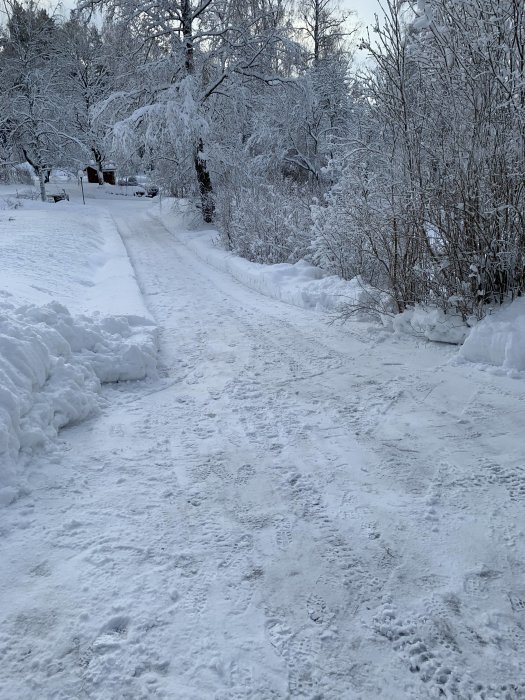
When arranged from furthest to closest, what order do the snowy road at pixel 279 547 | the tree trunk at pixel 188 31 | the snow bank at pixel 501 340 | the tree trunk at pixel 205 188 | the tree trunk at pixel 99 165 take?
the tree trunk at pixel 99 165 → the tree trunk at pixel 205 188 → the tree trunk at pixel 188 31 → the snow bank at pixel 501 340 → the snowy road at pixel 279 547

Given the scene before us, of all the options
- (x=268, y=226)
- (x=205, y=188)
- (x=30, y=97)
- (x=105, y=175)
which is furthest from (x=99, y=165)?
(x=268, y=226)

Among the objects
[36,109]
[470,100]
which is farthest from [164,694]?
[36,109]

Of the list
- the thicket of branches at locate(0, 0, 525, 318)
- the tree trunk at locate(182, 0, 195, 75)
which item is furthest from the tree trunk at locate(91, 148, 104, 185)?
the tree trunk at locate(182, 0, 195, 75)

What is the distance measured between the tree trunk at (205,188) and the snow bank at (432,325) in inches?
572

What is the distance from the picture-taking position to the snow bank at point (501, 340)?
4.94m

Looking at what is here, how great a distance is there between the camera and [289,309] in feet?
27.5

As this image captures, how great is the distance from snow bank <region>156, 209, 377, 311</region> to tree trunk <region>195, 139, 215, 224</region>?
6129mm

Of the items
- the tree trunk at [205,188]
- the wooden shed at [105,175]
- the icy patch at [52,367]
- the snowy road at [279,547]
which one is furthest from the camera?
the wooden shed at [105,175]

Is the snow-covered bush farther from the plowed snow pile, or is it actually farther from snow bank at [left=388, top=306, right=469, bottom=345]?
snow bank at [left=388, top=306, right=469, bottom=345]

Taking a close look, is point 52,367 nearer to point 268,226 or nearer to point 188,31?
point 268,226

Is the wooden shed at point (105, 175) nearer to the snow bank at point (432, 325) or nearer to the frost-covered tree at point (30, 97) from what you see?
the frost-covered tree at point (30, 97)

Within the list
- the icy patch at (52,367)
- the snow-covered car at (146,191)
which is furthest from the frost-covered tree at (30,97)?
the icy patch at (52,367)

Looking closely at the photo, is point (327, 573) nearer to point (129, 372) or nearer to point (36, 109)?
point (129, 372)

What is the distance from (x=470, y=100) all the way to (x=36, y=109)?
33.3 metres
